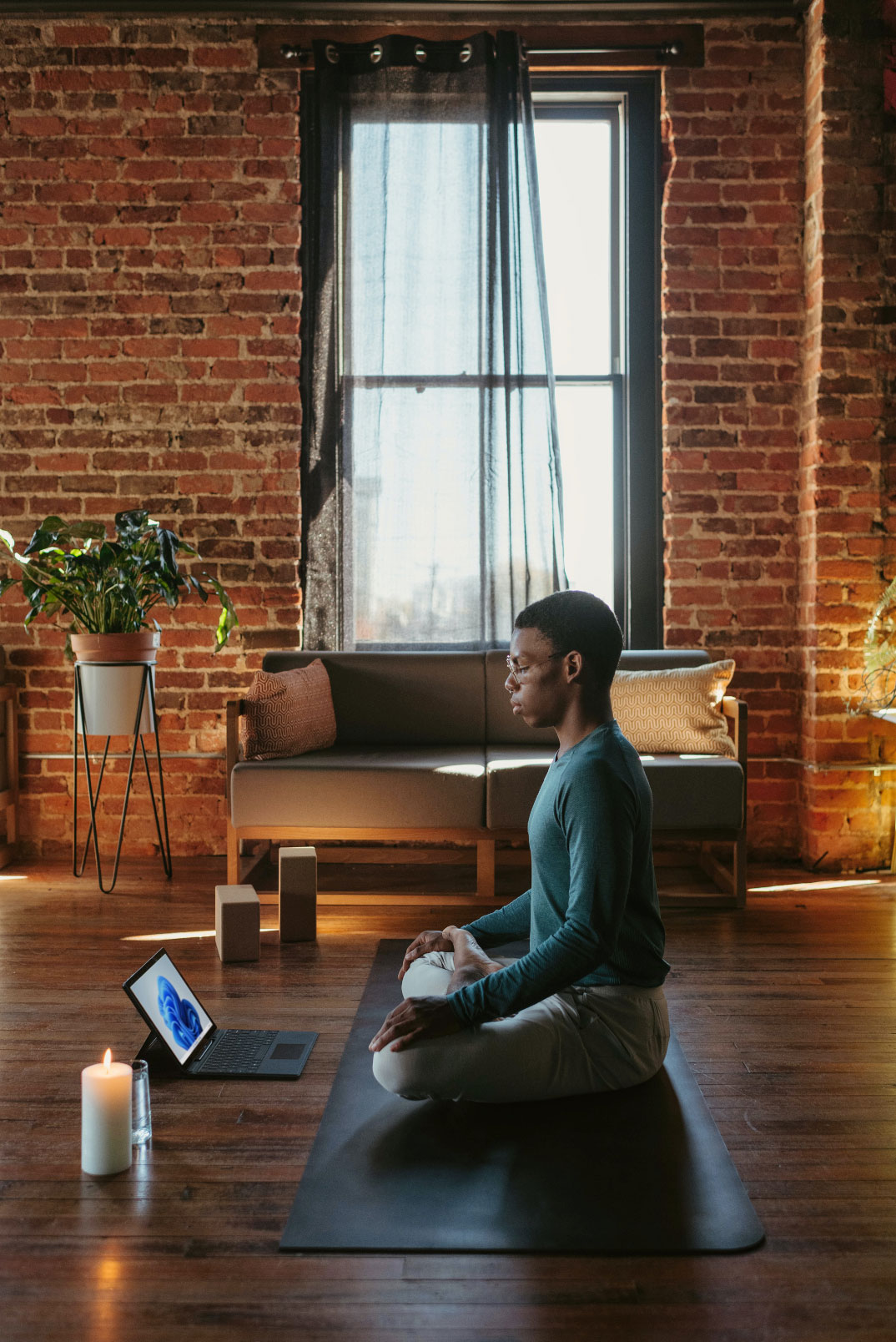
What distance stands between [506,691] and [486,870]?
810 mm

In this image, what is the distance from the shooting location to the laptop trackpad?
2465 mm

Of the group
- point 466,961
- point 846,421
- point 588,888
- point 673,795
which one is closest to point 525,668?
point 588,888

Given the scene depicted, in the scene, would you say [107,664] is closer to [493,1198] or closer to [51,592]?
[51,592]

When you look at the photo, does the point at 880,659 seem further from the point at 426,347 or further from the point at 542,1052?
the point at 542,1052

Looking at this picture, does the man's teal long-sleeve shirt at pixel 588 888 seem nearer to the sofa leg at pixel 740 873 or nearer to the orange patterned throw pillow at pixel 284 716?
the sofa leg at pixel 740 873

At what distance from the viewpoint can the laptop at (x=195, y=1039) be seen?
235cm

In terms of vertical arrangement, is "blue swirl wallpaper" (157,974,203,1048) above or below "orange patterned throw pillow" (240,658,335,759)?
below

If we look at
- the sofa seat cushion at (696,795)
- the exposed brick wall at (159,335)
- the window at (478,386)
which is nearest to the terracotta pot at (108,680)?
the exposed brick wall at (159,335)

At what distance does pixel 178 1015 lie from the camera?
2.47 meters

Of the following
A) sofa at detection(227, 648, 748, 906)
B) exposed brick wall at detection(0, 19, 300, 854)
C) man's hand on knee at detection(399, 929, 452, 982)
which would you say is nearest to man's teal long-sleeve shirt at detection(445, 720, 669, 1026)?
man's hand on knee at detection(399, 929, 452, 982)

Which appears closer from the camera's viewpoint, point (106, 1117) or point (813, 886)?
point (106, 1117)

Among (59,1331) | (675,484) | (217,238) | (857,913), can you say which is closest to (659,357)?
(675,484)

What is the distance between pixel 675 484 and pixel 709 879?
1.63 metres

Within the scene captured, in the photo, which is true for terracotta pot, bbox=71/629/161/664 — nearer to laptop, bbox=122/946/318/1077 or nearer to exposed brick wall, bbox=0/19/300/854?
exposed brick wall, bbox=0/19/300/854
